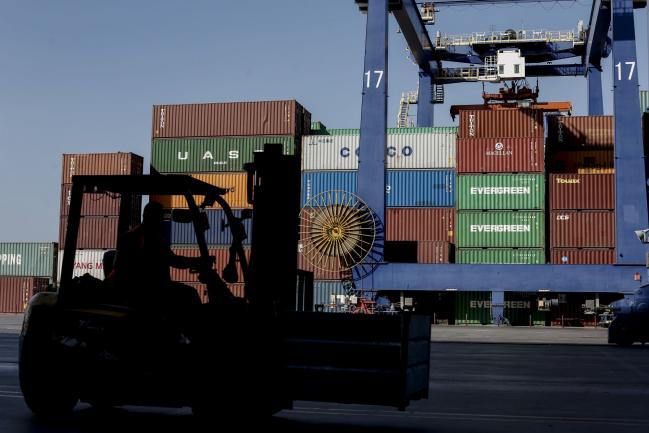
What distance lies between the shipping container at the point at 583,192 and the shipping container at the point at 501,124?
9.55 ft

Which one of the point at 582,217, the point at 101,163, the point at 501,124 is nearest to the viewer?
the point at 582,217

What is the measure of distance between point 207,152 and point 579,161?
68.0ft

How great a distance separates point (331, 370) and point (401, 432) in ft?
3.47

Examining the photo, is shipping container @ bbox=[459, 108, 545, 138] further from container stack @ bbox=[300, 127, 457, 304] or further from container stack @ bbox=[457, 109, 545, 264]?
container stack @ bbox=[300, 127, 457, 304]

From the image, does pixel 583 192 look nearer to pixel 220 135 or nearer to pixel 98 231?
pixel 220 135

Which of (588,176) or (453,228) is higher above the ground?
(588,176)

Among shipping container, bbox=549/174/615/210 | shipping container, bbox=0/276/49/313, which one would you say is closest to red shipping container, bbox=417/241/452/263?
shipping container, bbox=549/174/615/210

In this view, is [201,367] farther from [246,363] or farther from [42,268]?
[42,268]

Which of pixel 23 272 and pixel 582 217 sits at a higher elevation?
pixel 582 217

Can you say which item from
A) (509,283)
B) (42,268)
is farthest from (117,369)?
(42,268)

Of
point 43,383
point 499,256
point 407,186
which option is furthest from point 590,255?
point 43,383

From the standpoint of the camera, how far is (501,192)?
1753 inches

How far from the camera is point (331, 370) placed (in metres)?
6.98

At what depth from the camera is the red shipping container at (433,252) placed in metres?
44.1
